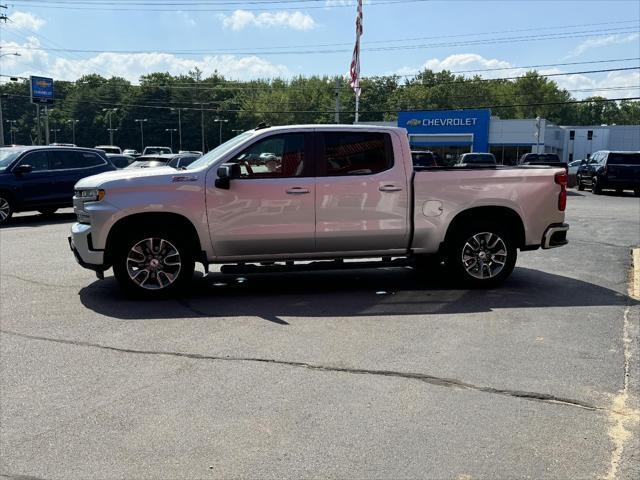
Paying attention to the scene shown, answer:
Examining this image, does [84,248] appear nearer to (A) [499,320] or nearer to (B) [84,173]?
(A) [499,320]

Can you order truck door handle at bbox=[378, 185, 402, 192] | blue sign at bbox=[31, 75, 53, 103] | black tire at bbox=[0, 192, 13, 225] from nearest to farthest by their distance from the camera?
1. truck door handle at bbox=[378, 185, 402, 192]
2. black tire at bbox=[0, 192, 13, 225]
3. blue sign at bbox=[31, 75, 53, 103]

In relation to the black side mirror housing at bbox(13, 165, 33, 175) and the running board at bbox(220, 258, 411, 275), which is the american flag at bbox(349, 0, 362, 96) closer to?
the black side mirror housing at bbox(13, 165, 33, 175)

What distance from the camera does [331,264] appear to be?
7297mm

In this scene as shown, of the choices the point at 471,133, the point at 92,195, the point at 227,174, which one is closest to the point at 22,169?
the point at 92,195

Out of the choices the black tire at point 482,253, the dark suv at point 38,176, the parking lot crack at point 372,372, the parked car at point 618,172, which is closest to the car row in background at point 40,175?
the dark suv at point 38,176

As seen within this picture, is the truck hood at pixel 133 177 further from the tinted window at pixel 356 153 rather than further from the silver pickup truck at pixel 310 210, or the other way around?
the tinted window at pixel 356 153

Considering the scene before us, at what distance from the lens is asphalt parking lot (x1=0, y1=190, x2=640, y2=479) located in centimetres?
342

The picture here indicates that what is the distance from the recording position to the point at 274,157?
7062 millimetres

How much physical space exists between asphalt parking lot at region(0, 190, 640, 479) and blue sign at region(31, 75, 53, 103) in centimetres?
6519

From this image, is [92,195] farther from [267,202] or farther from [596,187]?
[596,187]

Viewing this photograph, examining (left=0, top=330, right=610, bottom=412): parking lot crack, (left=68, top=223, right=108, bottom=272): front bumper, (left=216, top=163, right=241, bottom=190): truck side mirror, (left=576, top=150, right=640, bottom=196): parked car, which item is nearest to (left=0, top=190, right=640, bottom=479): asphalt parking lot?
(left=0, top=330, right=610, bottom=412): parking lot crack

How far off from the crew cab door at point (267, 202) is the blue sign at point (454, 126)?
5071 centimetres

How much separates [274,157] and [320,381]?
3302mm

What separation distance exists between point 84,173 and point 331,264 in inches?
426
